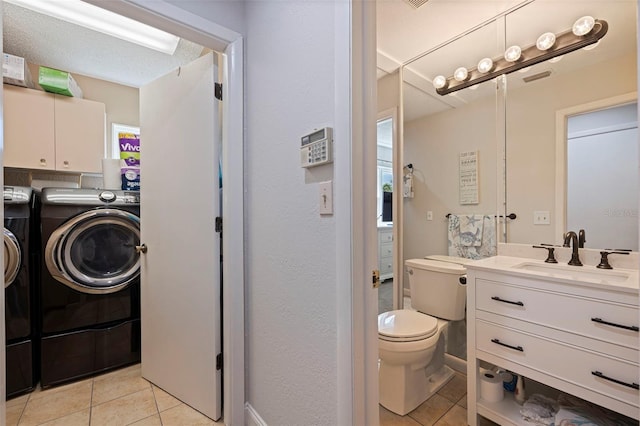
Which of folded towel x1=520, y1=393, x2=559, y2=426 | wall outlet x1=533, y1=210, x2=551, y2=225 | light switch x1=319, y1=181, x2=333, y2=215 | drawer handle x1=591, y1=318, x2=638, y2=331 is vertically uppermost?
light switch x1=319, y1=181, x2=333, y2=215

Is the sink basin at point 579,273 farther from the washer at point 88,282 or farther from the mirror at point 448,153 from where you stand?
the washer at point 88,282

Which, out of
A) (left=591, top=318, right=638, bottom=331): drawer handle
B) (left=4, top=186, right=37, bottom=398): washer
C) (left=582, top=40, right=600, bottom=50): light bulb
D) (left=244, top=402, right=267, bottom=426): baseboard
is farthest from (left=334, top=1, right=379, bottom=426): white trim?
(left=4, top=186, right=37, bottom=398): washer

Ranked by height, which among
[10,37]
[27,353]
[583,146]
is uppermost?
[10,37]

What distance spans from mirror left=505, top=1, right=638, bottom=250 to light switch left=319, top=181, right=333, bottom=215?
57.9 inches

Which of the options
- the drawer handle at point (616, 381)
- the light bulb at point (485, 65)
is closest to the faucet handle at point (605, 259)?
the drawer handle at point (616, 381)

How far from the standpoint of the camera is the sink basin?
1.15 m

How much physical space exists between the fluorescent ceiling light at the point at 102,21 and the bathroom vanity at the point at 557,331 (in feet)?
7.82

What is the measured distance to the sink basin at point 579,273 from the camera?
1.15 m

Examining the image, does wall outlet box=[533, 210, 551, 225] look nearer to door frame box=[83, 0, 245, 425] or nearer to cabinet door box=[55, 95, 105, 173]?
door frame box=[83, 0, 245, 425]

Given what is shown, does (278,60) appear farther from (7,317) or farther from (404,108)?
(7,317)

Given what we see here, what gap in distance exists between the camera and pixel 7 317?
1.63 meters

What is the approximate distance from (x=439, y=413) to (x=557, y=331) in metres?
0.79

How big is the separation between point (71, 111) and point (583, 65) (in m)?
3.62

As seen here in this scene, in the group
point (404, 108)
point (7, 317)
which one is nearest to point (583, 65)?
point (404, 108)
